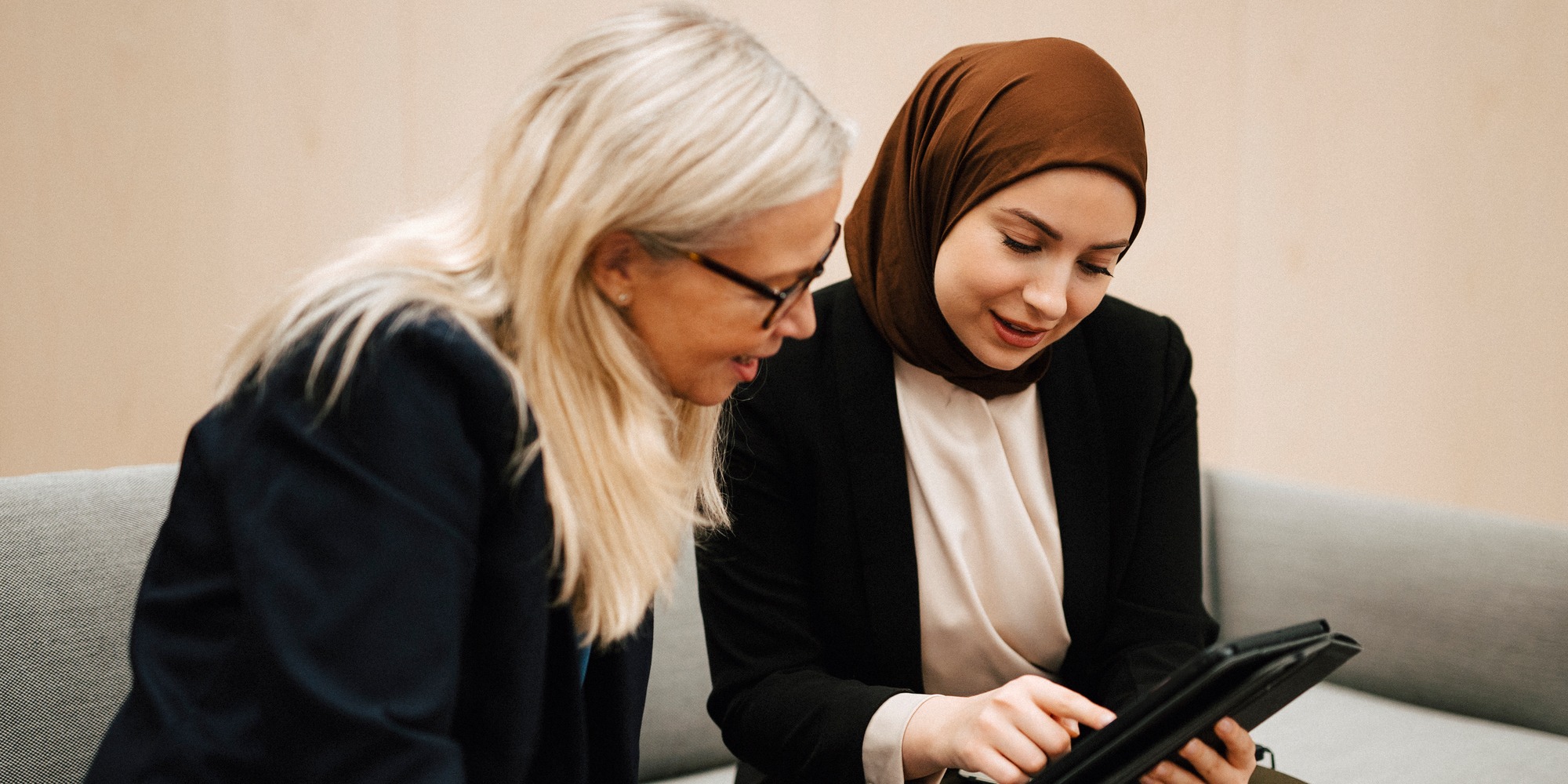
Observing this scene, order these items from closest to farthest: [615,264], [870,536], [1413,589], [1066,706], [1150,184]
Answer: [615,264] → [1066,706] → [870,536] → [1413,589] → [1150,184]

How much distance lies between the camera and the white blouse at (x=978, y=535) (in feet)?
4.22

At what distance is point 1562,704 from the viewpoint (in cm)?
180

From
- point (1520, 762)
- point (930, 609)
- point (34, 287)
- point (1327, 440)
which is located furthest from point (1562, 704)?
point (34, 287)

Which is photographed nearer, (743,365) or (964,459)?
(743,365)

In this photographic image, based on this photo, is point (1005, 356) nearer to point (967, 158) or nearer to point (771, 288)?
point (967, 158)

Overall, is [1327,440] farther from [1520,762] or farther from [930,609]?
[930,609]

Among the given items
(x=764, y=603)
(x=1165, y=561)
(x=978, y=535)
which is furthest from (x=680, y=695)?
(x=1165, y=561)

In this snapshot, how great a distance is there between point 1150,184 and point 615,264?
194 cm

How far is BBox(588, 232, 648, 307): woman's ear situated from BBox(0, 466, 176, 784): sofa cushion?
784mm

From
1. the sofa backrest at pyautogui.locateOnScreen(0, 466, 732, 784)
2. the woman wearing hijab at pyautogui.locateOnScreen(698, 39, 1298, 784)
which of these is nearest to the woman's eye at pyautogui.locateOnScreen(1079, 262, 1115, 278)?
the woman wearing hijab at pyautogui.locateOnScreen(698, 39, 1298, 784)

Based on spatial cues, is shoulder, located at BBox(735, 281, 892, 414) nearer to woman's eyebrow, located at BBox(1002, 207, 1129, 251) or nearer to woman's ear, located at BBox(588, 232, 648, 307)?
woman's eyebrow, located at BBox(1002, 207, 1129, 251)

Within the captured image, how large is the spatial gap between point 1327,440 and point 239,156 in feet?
7.82

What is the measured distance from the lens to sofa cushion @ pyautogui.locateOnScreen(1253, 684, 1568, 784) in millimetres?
1646

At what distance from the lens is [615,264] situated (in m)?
0.85
